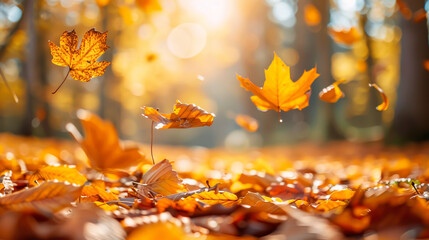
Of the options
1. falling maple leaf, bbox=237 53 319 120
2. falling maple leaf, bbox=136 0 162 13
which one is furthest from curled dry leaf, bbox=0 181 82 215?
falling maple leaf, bbox=136 0 162 13

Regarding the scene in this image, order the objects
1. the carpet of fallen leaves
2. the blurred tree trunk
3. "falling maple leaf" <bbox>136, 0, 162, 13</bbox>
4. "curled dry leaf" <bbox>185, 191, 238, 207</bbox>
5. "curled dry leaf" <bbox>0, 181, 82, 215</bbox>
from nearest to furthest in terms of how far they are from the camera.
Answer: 1. the carpet of fallen leaves
2. "curled dry leaf" <bbox>0, 181, 82, 215</bbox>
3. "curled dry leaf" <bbox>185, 191, 238, 207</bbox>
4. "falling maple leaf" <bbox>136, 0, 162, 13</bbox>
5. the blurred tree trunk

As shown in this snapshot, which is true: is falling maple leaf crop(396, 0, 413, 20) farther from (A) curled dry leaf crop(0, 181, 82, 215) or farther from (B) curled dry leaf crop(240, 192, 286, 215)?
(A) curled dry leaf crop(0, 181, 82, 215)

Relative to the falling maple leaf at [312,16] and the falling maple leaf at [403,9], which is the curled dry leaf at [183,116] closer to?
the falling maple leaf at [403,9]

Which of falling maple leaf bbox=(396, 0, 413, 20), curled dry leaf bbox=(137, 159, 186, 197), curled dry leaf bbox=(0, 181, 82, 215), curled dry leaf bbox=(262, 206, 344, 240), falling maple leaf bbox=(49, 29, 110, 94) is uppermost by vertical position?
falling maple leaf bbox=(396, 0, 413, 20)

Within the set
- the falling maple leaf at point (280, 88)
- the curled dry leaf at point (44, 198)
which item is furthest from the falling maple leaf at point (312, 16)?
Answer: the curled dry leaf at point (44, 198)

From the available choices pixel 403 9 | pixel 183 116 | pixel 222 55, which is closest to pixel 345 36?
pixel 403 9

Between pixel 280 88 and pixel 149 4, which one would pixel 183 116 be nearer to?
pixel 280 88
